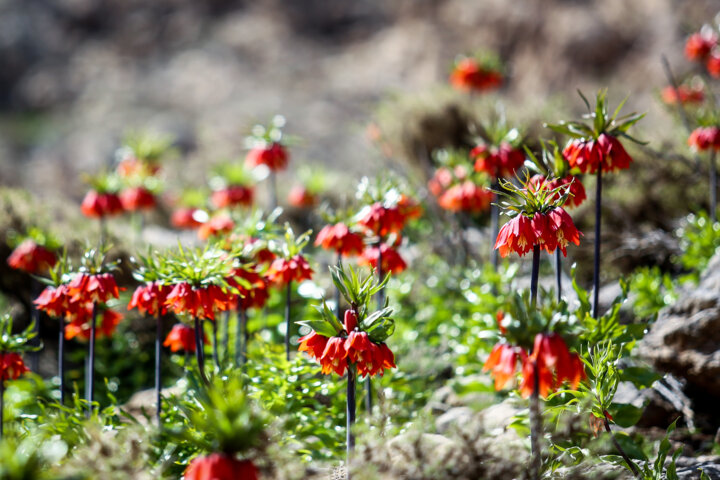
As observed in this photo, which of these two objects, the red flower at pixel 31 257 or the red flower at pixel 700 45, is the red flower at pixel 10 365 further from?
the red flower at pixel 700 45

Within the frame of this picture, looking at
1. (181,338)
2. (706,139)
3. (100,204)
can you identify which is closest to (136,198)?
(100,204)

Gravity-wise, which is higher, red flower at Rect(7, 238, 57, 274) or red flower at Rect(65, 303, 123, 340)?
red flower at Rect(7, 238, 57, 274)

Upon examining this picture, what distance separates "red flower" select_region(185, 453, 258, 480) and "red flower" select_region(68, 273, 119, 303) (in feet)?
5.27

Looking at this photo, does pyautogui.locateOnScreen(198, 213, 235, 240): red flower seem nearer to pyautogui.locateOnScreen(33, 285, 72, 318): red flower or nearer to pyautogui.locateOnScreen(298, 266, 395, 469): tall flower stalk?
pyautogui.locateOnScreen(33, 285, 72, 318): red flower

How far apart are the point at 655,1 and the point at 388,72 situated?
24.6 feet

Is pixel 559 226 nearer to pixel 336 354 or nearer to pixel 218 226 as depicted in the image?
pixel 336 354

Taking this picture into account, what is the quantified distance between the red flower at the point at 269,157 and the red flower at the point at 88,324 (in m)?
Result: 2.22

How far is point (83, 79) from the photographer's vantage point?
21.6 metres

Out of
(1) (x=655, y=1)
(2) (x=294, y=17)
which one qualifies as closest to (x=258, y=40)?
(2) (x=294, y=17)

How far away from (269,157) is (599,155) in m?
3.51

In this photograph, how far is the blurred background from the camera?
48.6 feet

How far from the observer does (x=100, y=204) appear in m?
5.42

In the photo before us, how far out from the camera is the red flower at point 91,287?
3.36 meters

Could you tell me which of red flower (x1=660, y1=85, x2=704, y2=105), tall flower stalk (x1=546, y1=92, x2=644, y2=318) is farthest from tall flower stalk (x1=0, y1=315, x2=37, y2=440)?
red flower (x1=660, y1=85, x2=704, y2=105)
